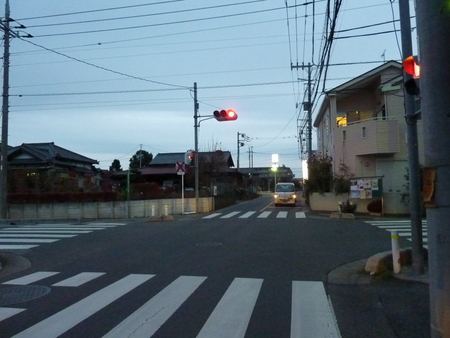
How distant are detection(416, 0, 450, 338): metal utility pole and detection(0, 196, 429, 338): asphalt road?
2.32 m

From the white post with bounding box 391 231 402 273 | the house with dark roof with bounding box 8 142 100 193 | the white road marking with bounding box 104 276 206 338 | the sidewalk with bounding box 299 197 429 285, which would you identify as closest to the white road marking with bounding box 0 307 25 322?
the white road marking with bounding box 104 276 206 338

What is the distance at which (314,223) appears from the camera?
21.2 meters

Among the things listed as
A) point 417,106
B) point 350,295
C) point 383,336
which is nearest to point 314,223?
point 417,106

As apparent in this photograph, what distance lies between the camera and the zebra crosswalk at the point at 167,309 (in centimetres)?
616

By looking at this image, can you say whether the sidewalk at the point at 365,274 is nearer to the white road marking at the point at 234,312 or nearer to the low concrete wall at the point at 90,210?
the white road marking at the point at 234,312

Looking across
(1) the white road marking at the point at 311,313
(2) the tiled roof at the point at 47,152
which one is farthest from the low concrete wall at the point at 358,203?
(2) the tiled roof at the point at 47,152

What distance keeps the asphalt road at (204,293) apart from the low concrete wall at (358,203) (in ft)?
39.2

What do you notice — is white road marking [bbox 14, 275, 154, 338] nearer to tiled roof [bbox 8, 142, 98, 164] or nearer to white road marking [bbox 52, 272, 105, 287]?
white road marking [bbox 52, 272, 105, 287]

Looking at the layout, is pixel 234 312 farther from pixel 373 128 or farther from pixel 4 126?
pixel 4 126

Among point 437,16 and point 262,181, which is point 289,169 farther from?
point 437,16

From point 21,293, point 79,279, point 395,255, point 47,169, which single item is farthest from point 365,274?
point 47,169

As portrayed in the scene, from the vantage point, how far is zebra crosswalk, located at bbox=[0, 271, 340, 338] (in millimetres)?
6160

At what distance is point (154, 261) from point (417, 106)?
6.93 meters

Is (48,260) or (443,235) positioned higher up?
(443,235)
